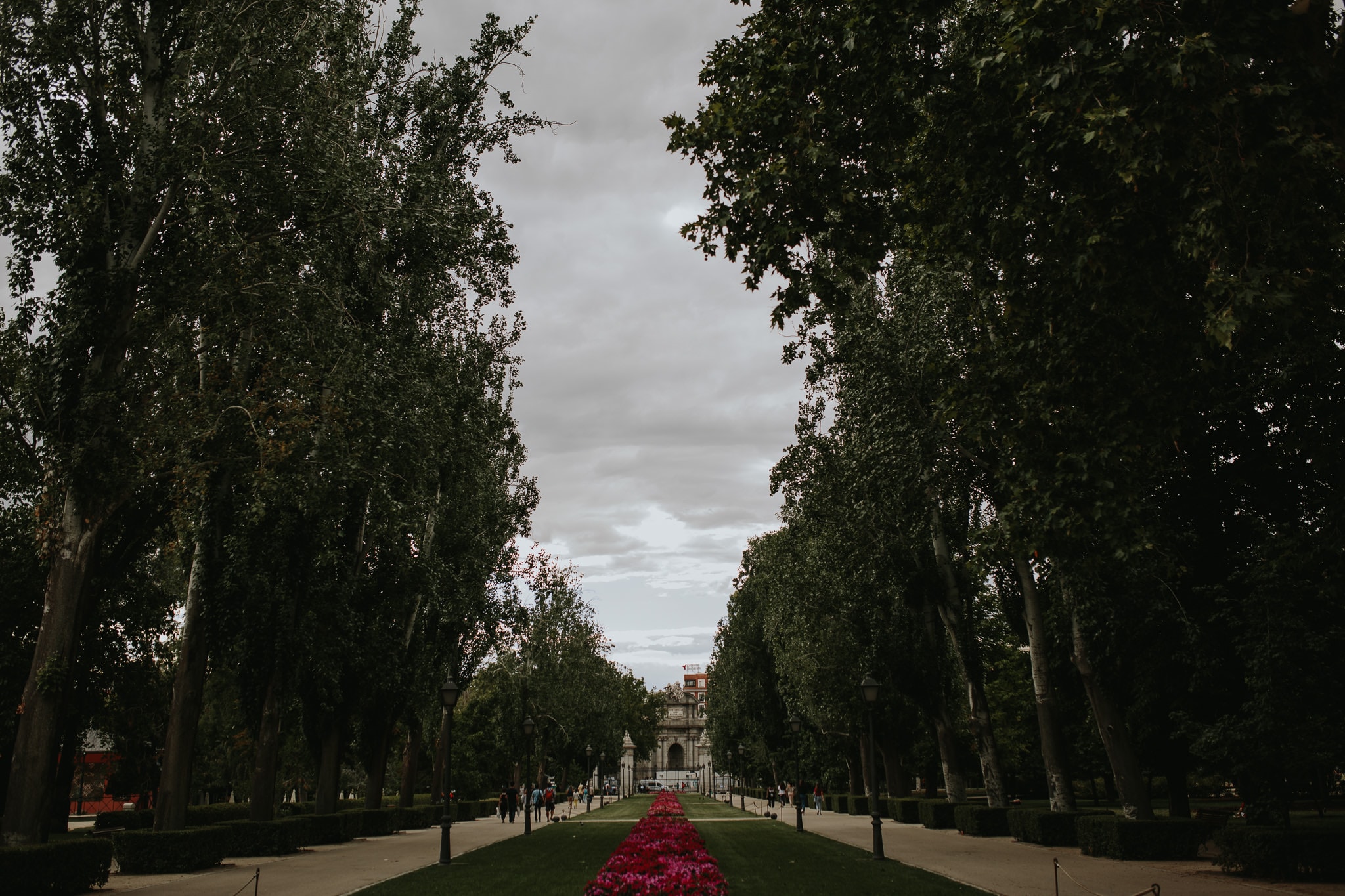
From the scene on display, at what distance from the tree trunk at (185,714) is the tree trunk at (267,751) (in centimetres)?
180

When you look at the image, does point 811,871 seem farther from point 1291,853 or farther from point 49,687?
point 49,687

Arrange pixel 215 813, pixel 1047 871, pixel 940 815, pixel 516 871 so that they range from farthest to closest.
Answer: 1. pixel 215 813
2. pixel 940 815
3. pixel 516 871
4. pixel 1047 871

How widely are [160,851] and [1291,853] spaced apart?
19.6m

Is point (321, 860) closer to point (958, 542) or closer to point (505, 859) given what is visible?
point (505, 859)

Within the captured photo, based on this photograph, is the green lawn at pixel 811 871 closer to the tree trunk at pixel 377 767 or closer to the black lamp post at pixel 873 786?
the black lamp post at pixel 873 786

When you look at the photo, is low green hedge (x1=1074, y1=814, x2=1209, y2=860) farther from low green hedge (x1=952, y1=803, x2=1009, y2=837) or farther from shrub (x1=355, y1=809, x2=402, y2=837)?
shrub (x1=355, y1=809, x2=402, y2=837)

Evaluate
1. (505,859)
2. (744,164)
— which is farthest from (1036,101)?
(505,859)

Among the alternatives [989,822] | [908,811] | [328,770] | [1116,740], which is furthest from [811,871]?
[908,811]

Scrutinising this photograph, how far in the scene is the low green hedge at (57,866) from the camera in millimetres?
12414

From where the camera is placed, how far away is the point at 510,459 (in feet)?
108

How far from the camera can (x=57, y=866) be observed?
13156 mm

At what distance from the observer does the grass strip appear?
47.4 ft

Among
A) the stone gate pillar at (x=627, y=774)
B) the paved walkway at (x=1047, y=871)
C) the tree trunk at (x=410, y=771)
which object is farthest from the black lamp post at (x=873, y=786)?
the stone gate pillar at (x=627, y=774)

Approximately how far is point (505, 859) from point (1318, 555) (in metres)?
16.7
